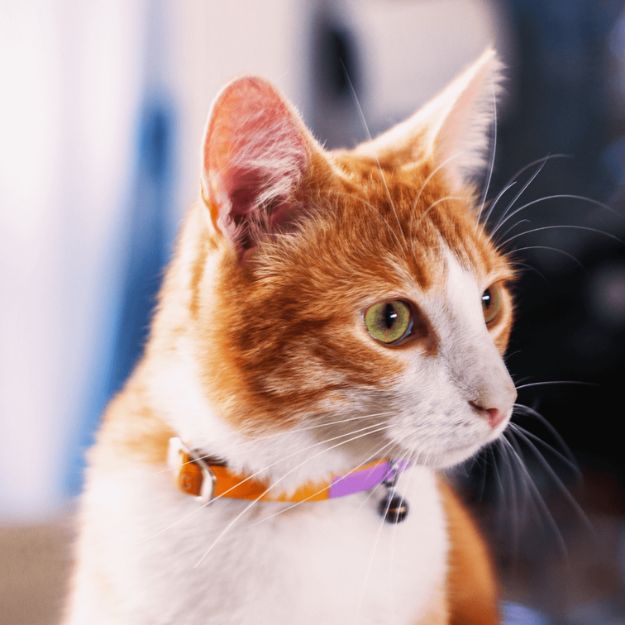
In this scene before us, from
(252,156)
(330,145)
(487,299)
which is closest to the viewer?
(252,156)

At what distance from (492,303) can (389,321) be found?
0.16m

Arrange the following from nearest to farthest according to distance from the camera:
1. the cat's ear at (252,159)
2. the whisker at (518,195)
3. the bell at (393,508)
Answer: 1. the cat's ear at (252,159)
2. the bell at (393,508)
3. the whisker at (518,195)

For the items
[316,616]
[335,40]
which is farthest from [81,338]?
[335,40]

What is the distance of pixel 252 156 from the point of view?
1.89 feet

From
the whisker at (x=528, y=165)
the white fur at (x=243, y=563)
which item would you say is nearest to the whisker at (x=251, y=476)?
the white fur at (x=243, y=563)

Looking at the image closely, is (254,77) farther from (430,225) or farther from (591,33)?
(591,33)

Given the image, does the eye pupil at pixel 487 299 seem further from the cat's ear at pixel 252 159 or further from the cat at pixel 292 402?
the cat's ear at pixel 252 159

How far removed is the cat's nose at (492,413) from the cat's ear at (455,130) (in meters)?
0.27

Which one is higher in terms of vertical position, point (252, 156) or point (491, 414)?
point (252, 156)

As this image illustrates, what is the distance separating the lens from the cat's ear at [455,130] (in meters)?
0.70

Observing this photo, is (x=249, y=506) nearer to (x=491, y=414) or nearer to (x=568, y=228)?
(x=491, y=414)

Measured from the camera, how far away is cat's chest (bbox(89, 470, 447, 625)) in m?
0.61

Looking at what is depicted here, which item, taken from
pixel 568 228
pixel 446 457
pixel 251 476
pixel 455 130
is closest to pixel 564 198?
pixel 568 228

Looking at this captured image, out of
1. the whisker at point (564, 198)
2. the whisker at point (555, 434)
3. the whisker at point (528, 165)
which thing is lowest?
the whisker at point (555, 434)
